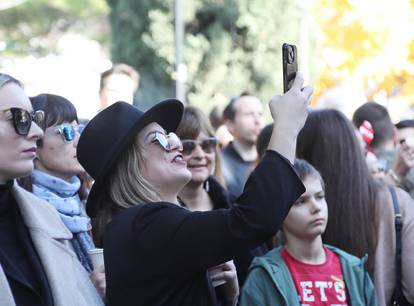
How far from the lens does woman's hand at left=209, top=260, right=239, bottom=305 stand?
10.9 feet

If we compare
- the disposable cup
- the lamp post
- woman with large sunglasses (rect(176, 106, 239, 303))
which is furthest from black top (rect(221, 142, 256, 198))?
the lamp post

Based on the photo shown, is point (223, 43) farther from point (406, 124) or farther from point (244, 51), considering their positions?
point (406, 124)

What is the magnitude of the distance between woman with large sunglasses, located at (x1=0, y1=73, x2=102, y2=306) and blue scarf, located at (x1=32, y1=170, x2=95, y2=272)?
0.71 metres

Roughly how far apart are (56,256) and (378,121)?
4.32m

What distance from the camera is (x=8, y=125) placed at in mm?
3316

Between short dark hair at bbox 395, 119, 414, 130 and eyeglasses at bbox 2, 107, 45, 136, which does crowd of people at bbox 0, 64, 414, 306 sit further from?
short dark hair at bbox 395, 119, 414, 130

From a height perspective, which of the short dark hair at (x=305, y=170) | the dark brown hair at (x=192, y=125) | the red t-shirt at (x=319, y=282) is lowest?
the red t-shirt at (x=319, y=282)

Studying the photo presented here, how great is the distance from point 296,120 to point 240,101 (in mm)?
5595

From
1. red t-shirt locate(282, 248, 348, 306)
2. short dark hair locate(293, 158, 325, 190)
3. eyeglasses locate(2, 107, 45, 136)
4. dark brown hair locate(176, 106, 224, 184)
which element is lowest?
red t-shirt locate(282, 248, 348, 306)

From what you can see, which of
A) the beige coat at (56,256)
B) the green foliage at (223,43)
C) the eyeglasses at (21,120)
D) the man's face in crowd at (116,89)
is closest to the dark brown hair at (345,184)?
the beige coat at (56,256)

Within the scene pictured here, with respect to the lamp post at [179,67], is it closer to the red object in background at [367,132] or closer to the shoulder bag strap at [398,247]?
the red object in background at [367,132]

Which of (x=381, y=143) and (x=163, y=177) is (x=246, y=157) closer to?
(x=381, y=143)

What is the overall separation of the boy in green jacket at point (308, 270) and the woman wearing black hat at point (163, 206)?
0.86 m

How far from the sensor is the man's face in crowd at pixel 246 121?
→ 8211 millimetres
